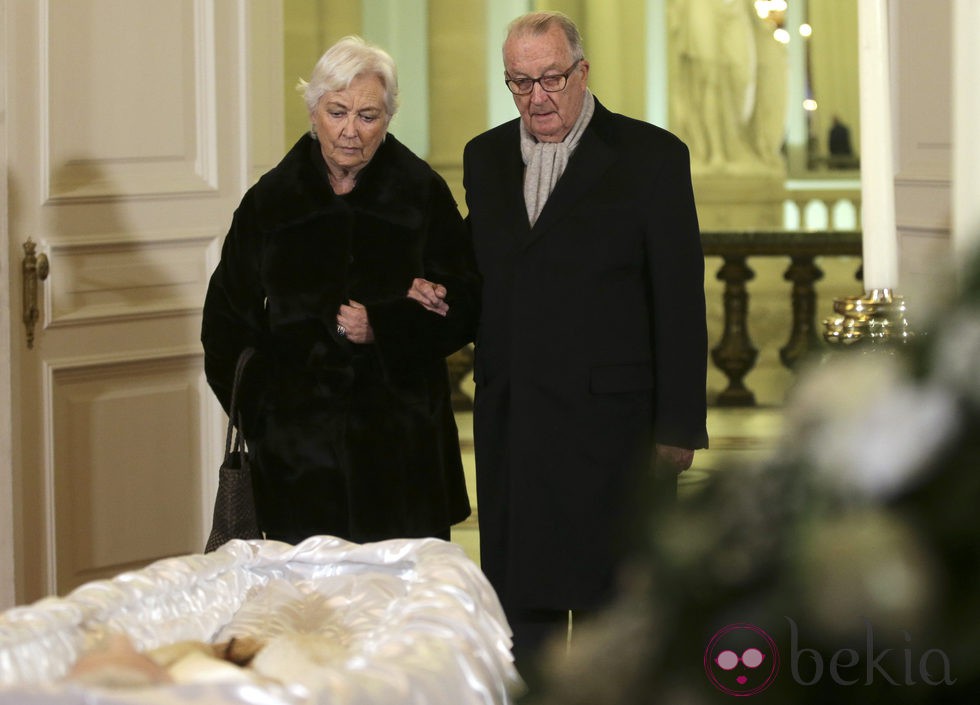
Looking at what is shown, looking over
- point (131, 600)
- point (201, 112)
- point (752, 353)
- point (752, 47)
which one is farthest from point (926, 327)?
point (752, 47)

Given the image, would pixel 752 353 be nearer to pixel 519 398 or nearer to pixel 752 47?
pixel 752 47

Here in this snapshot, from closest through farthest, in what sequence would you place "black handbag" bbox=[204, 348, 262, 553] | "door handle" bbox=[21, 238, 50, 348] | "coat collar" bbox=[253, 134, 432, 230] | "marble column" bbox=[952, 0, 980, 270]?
"marble column" bbox=[952, 0, 980, 270], "black handbag" bbox=[204, 348, 262, 553], "coat collar" bbox=[253, 134, 432, 230], "door handle" bbox=[21, 238, 50, 348]

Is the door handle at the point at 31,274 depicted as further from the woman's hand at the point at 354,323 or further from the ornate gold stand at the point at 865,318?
the ornate gold stand at the point at 865,318

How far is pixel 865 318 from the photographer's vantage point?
120 centimetres

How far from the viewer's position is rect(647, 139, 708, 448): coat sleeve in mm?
2672

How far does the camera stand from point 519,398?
2713mm

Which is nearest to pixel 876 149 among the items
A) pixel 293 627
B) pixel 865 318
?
pixel 865 318

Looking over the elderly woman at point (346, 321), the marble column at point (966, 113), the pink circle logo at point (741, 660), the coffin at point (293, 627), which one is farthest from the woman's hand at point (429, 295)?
the pink circle logo at point (741, 660)

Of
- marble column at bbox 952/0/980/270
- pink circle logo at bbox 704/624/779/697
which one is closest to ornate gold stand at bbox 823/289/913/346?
marble column at bbox 952/0/980/270

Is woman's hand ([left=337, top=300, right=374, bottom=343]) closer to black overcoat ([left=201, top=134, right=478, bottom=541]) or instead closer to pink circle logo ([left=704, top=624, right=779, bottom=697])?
black overcoat ([left=201, top=134, right=478, bottom=541])

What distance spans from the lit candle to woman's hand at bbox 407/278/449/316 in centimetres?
149

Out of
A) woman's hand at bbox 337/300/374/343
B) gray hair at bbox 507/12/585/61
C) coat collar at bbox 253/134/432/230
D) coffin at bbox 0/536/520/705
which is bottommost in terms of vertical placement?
coffin at bbox 0/536/520/705

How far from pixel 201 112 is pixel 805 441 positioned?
12.0ft

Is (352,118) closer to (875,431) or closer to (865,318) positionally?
(865,318)
